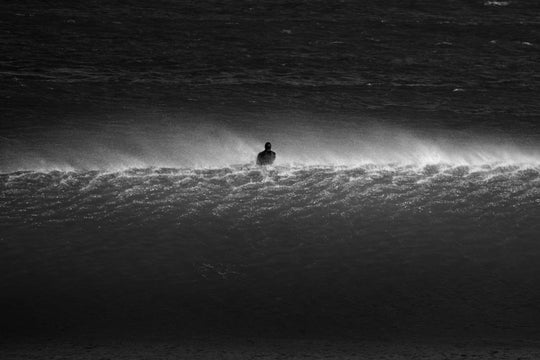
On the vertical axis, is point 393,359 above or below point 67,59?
below

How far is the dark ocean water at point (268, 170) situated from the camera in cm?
2594

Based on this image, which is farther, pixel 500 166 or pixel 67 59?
pixel 67 59

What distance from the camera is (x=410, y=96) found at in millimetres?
51094

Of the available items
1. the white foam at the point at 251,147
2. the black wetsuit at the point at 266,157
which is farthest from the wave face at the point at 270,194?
the white foam at the point at 251,147

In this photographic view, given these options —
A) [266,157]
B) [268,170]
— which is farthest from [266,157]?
[268,170]

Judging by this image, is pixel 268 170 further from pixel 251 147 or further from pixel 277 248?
pixel 277 248

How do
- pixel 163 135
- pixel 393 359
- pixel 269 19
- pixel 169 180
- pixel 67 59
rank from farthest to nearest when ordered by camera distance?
pixel 269 19
pixel 67 59
pixel 163 135
pixel 169 180
pixel 393 359

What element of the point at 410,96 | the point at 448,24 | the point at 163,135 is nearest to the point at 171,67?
the point at 163,135

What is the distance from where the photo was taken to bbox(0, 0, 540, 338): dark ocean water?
2594 cm

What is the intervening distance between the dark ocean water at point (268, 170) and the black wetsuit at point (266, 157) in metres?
0.57

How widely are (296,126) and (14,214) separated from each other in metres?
18.4

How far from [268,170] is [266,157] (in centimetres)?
62

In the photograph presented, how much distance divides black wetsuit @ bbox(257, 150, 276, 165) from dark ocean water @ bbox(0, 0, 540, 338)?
0.57 metres

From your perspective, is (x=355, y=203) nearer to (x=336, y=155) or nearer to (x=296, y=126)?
(x=336, y=155)
